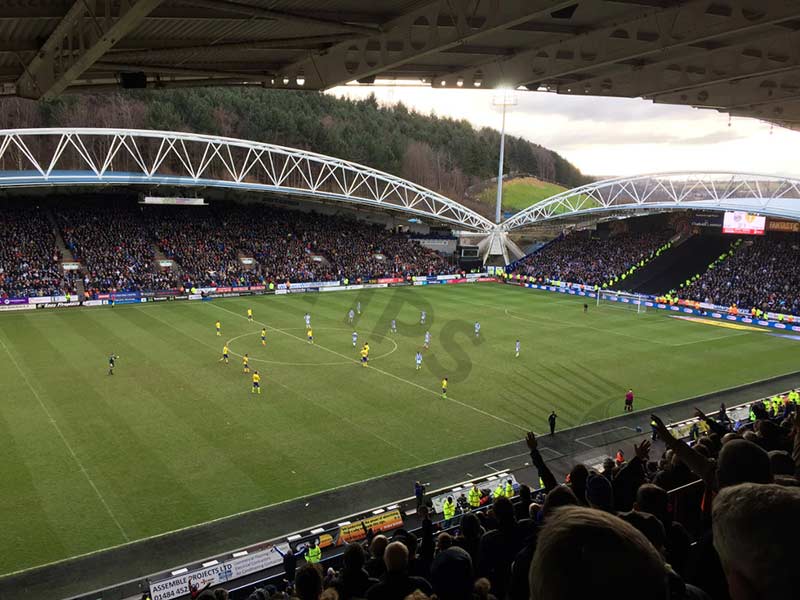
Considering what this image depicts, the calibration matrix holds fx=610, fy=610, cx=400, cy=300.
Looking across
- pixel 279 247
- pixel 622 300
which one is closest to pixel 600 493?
pixel 622 300

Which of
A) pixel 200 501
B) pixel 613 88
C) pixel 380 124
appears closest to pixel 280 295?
pixel 200 501

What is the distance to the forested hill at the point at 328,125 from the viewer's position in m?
94.1

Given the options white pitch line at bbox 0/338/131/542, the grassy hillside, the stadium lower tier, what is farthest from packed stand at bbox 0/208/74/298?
the grassy hillside

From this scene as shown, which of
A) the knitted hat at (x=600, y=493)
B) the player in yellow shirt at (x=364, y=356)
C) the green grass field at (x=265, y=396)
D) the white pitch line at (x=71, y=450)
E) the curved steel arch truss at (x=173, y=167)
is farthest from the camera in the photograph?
the curved steel arch truss at (x=173, y=167)

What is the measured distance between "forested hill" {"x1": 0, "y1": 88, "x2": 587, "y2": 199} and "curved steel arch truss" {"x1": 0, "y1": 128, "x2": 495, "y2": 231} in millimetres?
4627

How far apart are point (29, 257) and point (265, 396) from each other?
124 feet

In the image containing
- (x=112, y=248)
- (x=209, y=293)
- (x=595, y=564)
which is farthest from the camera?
(x=112, y=248)

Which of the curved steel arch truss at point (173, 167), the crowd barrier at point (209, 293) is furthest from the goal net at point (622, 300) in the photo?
the curved steel arch truss at point (173, 167)

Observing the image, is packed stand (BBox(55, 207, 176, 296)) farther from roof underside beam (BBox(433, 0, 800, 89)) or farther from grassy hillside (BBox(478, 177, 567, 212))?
grassy hillside (BBox(478, 177, 567, 212))

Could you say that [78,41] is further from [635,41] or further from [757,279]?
[757,279]

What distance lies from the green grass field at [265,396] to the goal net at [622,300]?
739 cm

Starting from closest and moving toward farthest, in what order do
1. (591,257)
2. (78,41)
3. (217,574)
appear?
(78,41), (217,574), (591,257)

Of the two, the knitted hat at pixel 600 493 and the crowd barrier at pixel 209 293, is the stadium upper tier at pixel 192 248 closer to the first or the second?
the crowd barrier at pixel 209 293

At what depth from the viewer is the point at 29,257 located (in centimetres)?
5350
